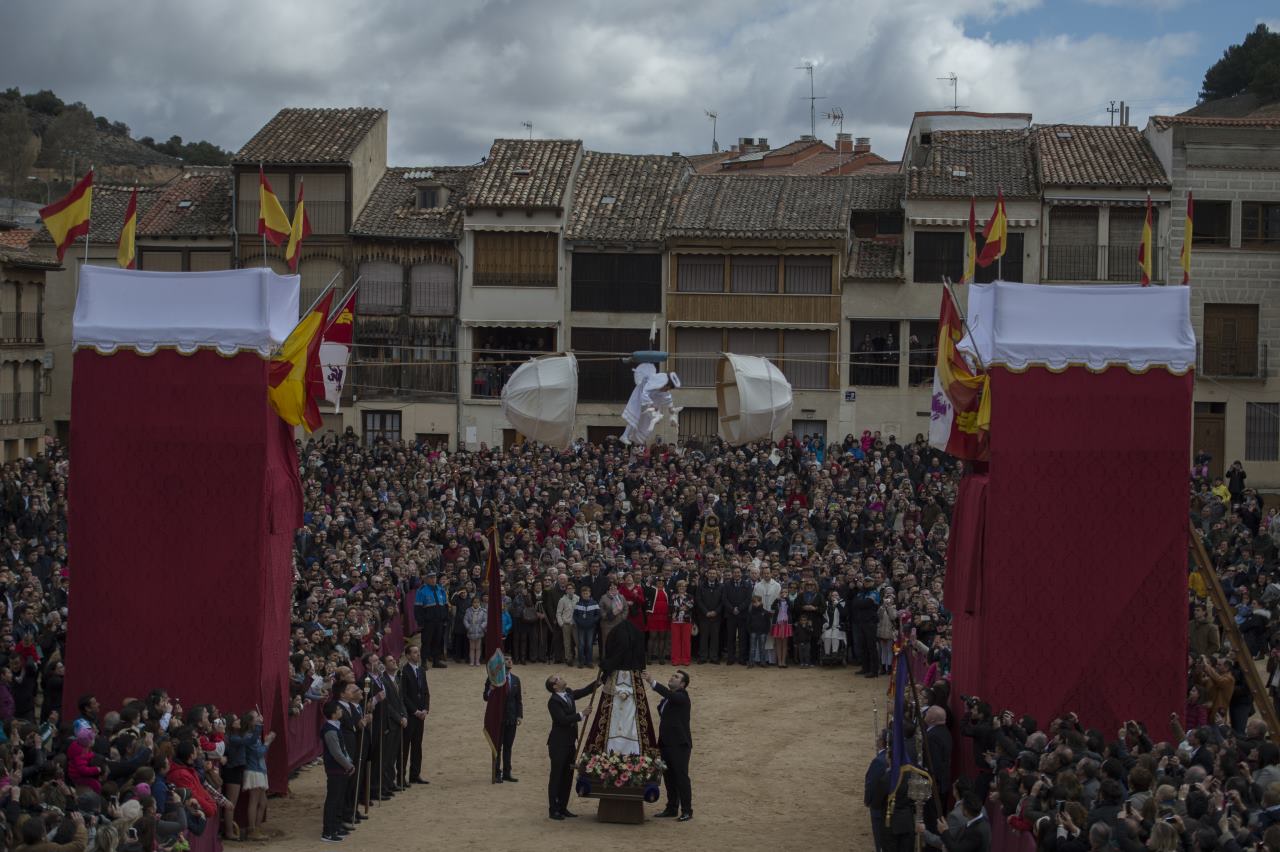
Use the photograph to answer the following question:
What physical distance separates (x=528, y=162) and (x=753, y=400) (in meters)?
25.8

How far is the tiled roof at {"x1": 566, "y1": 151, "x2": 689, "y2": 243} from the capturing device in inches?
1656

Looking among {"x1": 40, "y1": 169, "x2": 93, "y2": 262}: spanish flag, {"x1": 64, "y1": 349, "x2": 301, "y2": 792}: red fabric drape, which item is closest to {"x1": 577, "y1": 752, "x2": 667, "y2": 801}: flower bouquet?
{"x1": 64, "y1": 349, "x2": 301, "y2": 792}: red fabric drape

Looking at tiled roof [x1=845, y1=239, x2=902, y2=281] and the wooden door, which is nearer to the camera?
the wooden door

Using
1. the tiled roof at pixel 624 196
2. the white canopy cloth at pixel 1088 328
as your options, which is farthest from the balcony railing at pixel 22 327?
the white canopy cloth at pixel 1088 328

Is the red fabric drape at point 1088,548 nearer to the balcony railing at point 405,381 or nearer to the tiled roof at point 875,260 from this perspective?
the tiled roof at point 875,260

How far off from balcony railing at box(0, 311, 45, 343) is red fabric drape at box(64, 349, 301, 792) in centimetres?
2729

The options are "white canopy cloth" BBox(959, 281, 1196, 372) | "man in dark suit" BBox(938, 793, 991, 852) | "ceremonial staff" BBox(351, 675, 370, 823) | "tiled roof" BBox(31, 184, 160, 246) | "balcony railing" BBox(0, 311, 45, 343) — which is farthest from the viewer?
"tiled roof" BBox(31, 184, 160, 246)

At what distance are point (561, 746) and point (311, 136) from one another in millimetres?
30035

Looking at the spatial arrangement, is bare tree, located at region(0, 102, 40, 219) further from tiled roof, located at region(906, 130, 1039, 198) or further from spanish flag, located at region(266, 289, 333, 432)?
spanish flag, located at region(266, 289, 333, 432)

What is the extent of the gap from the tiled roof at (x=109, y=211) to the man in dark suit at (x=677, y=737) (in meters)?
31.9

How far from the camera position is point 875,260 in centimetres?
4144

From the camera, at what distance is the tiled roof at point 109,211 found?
45.9 metres

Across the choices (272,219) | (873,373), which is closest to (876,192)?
(873,373)

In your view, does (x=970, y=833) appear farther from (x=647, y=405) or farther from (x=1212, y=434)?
(x=1212, y=434)
